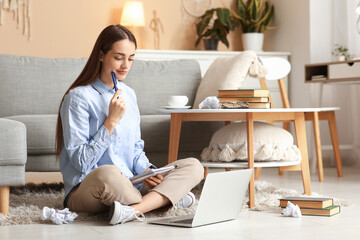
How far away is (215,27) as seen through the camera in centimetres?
510

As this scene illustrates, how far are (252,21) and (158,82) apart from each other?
5.62ft

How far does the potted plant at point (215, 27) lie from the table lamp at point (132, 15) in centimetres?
57

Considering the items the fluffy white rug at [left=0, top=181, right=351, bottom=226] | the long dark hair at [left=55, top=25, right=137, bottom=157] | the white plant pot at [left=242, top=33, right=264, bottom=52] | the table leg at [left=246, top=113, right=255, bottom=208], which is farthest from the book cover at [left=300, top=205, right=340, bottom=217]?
the white plant pot at [left=242, top=33, right=264, bottom=52]

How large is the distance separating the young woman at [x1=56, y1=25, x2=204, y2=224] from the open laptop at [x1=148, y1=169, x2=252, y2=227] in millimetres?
135

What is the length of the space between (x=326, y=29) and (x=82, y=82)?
3.08 meters

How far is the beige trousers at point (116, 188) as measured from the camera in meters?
2.10

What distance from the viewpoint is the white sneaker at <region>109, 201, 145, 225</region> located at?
2.07 metres

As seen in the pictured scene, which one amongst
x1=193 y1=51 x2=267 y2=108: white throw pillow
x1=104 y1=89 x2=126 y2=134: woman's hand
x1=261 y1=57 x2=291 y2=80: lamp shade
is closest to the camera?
x1=104 y1=89 x2=126 y2=134: woman's hand

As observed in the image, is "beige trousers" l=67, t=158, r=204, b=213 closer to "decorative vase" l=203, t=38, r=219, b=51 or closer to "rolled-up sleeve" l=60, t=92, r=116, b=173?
"rolled-up sleeve" l=60, t=92, r=116, b=173

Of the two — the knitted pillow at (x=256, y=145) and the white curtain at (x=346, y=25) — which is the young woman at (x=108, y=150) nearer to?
the knitted pillow at (x=256, y=145)

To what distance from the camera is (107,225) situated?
212 cm

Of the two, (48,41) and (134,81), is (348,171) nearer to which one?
(134,81)

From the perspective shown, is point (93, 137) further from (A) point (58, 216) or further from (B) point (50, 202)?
(B) point (50, 202)

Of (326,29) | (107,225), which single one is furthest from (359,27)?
(107,225)
